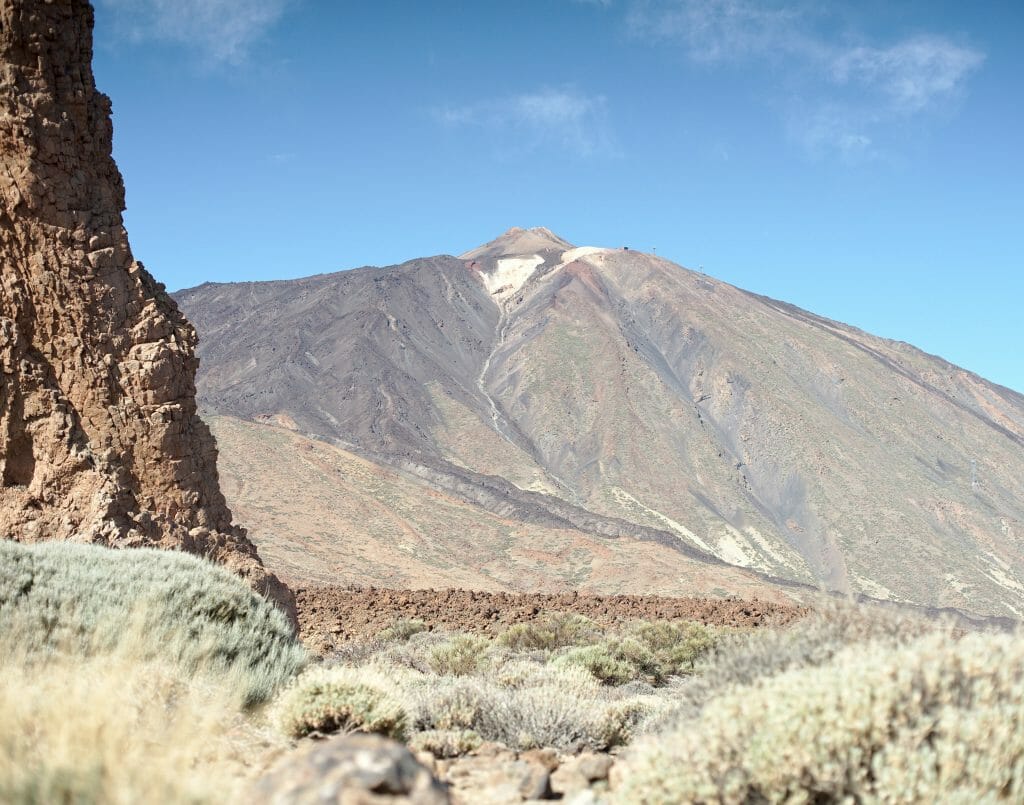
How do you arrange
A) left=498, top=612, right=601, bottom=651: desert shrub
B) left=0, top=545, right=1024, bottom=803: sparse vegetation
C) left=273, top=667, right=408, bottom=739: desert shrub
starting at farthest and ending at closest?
left=498, top=612, right=601, bottom=651: desert shrub, left=273, top=667, right=408, bottom=739: desert shrub, left=0, top=545, right=1024, bottom=803: sparse vegetation

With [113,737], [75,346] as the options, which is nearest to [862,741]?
[113,737]

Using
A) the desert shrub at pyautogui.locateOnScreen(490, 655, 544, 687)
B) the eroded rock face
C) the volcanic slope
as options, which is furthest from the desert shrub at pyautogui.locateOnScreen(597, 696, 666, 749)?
the volcanic slope

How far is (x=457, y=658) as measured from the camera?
11508 millimetres

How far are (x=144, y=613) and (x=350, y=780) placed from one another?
340cm

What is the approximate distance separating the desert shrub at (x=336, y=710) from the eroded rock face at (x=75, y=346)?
15.3 feet

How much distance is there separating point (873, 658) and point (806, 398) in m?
93.7

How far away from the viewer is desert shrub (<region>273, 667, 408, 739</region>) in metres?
5.52

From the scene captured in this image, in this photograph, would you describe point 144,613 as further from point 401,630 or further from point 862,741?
point 401,630

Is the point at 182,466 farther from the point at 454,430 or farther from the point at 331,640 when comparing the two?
the point at 454,430

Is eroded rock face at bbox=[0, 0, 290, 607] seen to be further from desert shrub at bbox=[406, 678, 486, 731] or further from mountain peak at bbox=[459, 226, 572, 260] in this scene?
mountain peak at bbox=[459, 226, 572, 260]

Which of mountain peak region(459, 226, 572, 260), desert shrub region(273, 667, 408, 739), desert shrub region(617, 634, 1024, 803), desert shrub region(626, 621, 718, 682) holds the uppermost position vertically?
mountain peak region(459, 226, 572, 260)

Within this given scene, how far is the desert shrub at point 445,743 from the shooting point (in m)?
5.67

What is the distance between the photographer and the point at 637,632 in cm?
1560

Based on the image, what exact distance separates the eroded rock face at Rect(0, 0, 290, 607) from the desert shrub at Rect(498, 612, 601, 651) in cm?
487
